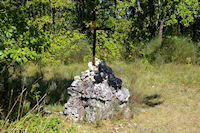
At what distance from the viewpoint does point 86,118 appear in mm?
4062

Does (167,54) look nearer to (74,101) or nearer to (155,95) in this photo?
(155,95)

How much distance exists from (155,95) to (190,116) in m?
1.59

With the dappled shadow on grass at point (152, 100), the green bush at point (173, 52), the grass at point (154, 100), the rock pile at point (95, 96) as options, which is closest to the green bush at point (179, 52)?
the green bush at point (173, 52)

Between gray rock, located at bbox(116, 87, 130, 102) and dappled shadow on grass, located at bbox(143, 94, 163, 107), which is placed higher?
gray rock, located at bbox(116, 87, 130, 102)

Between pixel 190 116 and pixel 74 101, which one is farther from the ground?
pixel 74 101

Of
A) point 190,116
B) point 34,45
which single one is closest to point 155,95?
point 190,116

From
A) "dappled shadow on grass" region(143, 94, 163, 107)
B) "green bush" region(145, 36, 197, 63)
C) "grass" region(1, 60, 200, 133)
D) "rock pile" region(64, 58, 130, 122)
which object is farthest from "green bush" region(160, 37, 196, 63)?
"rock pile" region(64, 58, 130, 122)

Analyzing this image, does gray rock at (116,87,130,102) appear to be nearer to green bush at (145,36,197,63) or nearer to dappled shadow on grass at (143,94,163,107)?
dappled shadow on grass at (143,94,163,107)

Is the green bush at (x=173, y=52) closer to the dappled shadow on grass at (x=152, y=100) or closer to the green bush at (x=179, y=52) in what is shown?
the green bush at (x=179, y=52)

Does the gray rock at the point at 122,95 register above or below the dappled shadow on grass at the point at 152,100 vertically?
above

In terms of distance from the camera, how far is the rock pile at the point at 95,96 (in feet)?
13.4

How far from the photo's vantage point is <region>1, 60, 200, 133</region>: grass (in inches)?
152

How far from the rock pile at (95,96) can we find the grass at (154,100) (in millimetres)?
205

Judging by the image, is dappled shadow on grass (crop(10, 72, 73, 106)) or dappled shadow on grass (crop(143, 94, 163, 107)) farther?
dappled shadow on grass (crop(143, 94, 163, 107))
